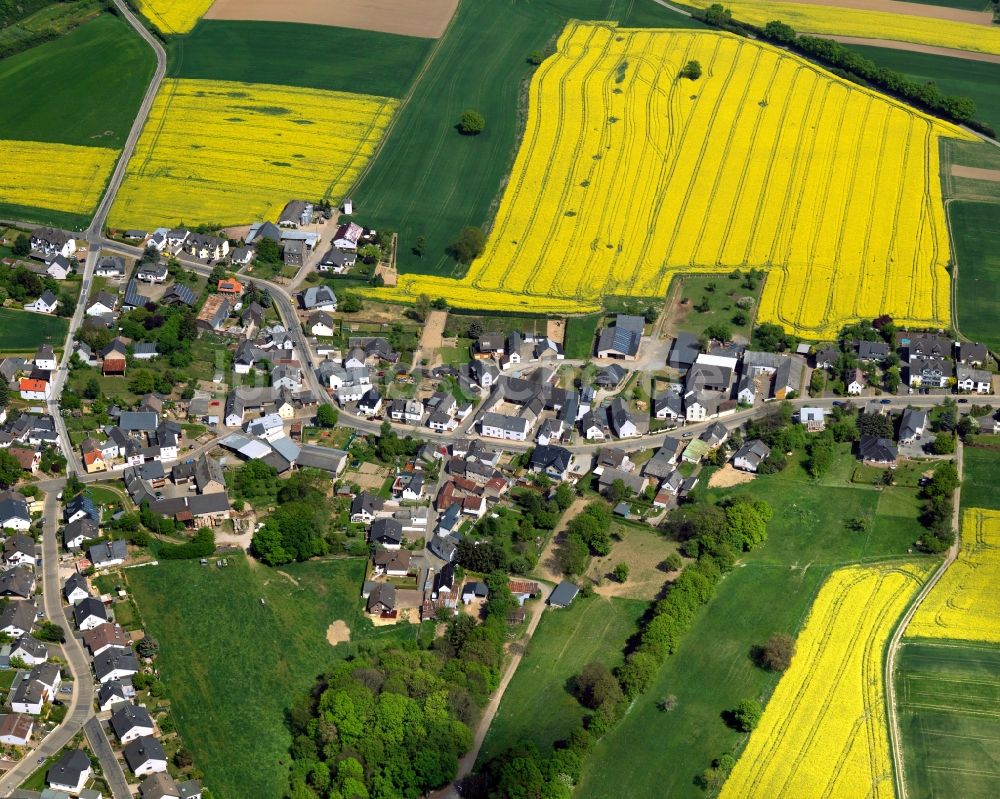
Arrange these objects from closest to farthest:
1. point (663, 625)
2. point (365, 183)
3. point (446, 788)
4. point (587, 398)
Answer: point (446, 788)
point (663, 625)
point (587, 398)
point (365, 183)

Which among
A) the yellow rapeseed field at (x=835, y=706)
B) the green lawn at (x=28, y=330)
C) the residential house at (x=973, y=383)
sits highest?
the residential house at (x=973, y=383)

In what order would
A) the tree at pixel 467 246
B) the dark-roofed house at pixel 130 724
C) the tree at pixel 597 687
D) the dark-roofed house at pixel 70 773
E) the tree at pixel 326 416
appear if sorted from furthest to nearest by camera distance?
1. the tree at pixel 467 246
2. the tree at pixel 326 416
3. the tree at pixel 597 687
4. the dark-roofed house at pixel 130 724
5. the dark-roofed house at pixel 70 773

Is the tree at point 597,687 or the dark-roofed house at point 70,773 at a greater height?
the tree at point 597,687

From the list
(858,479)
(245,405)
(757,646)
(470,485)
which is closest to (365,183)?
(245,405)

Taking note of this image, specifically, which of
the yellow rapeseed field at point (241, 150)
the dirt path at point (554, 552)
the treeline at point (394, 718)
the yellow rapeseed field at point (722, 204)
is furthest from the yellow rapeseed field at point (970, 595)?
the yellow rapeseed field at point (241, 150)

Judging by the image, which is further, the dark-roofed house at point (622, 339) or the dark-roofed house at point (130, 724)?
the dark-roofed house at point (622, 339)

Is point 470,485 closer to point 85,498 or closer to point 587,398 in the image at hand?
point 587,398

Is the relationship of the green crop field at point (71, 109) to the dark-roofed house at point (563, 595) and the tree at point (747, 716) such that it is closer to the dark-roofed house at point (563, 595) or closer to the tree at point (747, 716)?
the dark-roofed house at point (563, 595)
